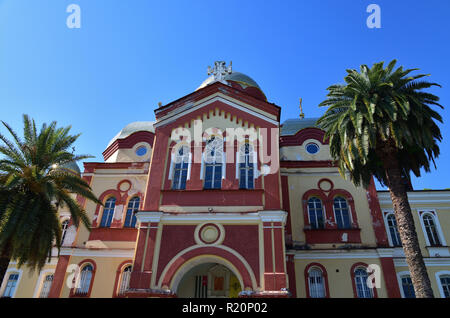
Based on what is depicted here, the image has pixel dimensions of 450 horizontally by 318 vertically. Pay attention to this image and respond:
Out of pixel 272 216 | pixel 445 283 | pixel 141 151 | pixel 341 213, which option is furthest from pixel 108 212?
pixel 445 283

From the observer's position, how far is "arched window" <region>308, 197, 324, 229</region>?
767 inches

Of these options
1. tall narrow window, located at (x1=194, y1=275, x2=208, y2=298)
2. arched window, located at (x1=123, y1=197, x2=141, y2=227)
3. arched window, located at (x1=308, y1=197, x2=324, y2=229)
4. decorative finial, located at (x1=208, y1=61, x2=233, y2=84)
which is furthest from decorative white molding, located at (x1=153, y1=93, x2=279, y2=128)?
tall narrow window, located at (x1=194, y1=275, x2=208, y2=298)

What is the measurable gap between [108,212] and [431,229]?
1958cm

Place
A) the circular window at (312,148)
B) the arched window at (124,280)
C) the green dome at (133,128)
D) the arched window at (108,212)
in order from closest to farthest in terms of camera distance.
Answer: the arched window at (124,280), the arched window at (108,212), the circular window at (312,148), the green dome at (133,128)

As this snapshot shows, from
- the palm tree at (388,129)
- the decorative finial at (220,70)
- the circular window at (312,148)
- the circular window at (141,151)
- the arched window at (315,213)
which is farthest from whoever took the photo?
the circular window at (141,151)

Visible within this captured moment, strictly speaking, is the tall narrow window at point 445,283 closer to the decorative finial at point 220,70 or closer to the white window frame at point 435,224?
the white window frame at point 435,224

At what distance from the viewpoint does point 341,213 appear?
1973 cm

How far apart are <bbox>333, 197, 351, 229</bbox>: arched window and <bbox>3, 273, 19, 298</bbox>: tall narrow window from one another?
1923cm

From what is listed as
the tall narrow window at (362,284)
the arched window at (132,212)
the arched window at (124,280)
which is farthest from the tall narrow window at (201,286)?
the tall narrow window at (362,284)

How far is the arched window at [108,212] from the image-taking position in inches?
783

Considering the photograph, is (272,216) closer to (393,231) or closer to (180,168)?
(180,168)

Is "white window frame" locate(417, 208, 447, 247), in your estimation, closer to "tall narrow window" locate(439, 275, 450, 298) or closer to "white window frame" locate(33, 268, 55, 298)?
"tall narrow window" locate(439, 275, 450, 298)

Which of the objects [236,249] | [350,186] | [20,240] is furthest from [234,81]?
[20,240]

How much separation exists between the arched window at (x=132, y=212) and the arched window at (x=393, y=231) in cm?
1529
